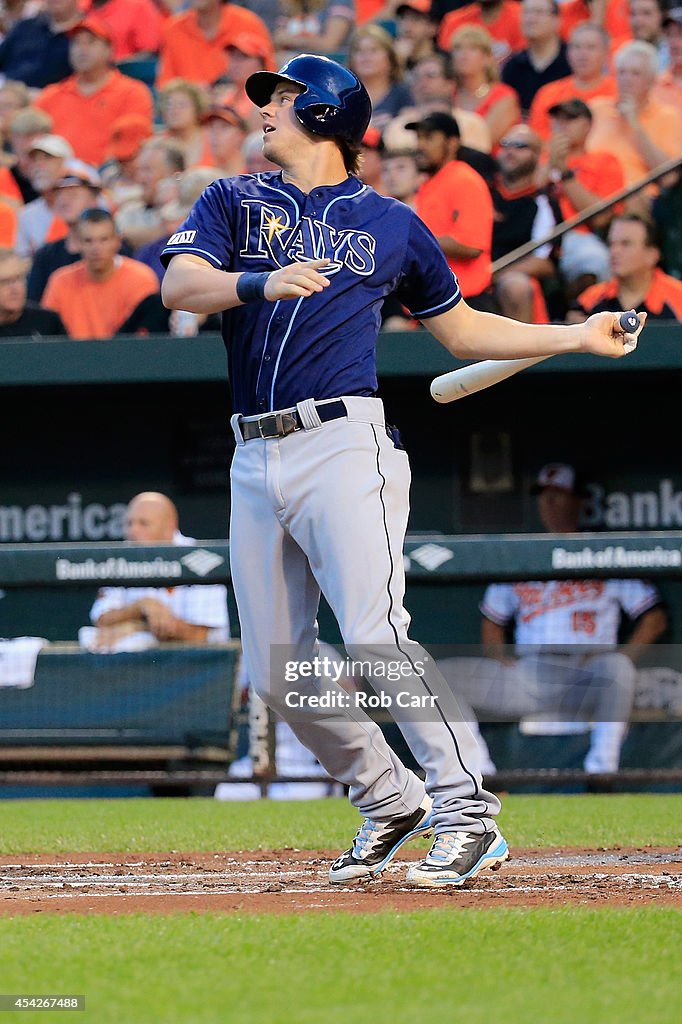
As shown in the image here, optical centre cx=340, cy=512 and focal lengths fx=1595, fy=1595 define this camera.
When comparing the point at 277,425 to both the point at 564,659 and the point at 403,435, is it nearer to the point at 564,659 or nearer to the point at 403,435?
the point at 564,659

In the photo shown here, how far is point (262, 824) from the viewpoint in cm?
543

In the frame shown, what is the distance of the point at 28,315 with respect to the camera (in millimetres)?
8594

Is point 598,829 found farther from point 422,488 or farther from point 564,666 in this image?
point 422,488

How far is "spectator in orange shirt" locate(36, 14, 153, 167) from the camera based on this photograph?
1094cm

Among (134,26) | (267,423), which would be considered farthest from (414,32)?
(267,423)

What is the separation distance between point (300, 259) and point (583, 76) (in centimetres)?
619

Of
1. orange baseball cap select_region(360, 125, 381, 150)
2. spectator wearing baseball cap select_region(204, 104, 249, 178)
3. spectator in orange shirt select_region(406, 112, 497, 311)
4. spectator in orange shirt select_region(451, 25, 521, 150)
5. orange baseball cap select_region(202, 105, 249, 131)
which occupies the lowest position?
spectator in orange shirt select_region(406, 112, 497, 311)

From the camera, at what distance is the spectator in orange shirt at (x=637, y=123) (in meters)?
8.52

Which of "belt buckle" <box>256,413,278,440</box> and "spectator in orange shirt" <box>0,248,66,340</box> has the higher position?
"spectator in orange shirt" <box>0,248,66,340</box>

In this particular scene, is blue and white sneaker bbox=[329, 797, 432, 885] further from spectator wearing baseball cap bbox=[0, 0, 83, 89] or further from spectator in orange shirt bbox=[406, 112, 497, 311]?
spectator wearing baseball cap bbox=[0, 0, 83, 89]

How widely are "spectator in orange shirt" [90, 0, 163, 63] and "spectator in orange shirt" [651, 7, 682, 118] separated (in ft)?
14.5

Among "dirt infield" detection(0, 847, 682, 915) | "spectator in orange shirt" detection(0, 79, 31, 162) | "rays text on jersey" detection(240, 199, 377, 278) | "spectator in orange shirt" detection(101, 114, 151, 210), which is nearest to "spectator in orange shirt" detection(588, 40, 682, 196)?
"spectator in orange shirt" detection(101, 114, 151, 210)

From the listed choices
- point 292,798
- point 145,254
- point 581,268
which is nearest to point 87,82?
point 145,254

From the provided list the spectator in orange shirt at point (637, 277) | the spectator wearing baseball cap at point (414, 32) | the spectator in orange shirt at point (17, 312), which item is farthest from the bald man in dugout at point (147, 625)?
the spectator wearing baseball cap at point (414, 32)
